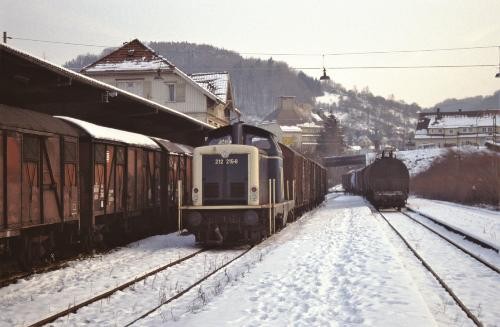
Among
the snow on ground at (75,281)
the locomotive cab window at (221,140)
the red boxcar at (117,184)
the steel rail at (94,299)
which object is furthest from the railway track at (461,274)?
the red boxcar at (117,184)

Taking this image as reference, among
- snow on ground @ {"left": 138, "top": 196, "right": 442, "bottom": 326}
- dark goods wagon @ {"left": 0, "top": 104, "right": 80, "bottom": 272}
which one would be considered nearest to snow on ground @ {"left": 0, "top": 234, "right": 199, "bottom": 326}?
dark goods wagon @ {"left": 0, "top": 104, "right": 80, "bottom": 272}

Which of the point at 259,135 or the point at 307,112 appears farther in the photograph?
the point at 307,112

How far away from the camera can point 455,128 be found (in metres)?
114

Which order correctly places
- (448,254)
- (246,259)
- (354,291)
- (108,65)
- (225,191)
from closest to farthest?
(354,291)
(246,259)
(448,254)
(225,191)
(108,65)

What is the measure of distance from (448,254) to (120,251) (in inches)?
349

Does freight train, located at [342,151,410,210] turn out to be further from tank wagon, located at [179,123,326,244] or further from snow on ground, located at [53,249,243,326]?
snow on ground, located at [53,249,243,326]

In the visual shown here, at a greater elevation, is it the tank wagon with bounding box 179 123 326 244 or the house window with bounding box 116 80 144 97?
the house window with bounding box 116 80 144 97

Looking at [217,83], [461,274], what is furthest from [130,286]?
[217,83]

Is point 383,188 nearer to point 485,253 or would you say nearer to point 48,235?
point 485,253

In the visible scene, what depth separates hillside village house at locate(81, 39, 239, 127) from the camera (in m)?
40.6

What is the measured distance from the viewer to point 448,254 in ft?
44.5

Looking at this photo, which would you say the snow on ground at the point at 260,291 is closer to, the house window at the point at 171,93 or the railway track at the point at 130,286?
the railway track at the point at 130,286

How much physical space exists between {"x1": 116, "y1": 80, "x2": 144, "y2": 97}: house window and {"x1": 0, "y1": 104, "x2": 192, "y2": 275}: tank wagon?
23.8 m

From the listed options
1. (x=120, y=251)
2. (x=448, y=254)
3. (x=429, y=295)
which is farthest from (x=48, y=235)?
(x=448, y=254)
